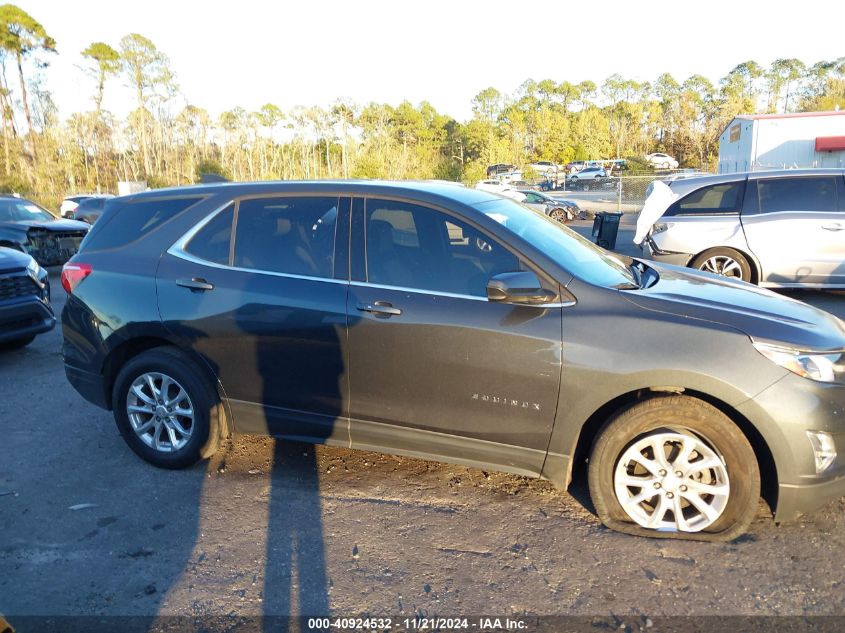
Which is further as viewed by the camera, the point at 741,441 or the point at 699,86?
the point at 699,86

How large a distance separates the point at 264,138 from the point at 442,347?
155 ft

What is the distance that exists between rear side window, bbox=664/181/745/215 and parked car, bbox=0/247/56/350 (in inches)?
314

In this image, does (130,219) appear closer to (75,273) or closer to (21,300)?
(75,273)

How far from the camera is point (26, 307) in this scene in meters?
6.44

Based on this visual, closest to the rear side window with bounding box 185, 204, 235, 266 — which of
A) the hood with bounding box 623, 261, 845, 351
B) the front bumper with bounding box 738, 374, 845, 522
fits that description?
the hood with bounding box 623, 261, 845, 351

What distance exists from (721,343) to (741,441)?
0.48m

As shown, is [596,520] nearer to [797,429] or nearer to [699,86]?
[797,429]

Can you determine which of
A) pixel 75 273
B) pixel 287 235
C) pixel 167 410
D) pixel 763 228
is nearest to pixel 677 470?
pixel 287 235

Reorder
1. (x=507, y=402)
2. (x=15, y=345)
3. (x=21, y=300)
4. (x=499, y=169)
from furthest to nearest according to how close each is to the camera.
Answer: (x=499, y=169) < (x=15, y=345) < (x=21, y=300) < (x=507, y=402)

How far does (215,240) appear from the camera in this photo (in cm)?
399

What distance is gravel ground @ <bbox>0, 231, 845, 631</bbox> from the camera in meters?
2.79

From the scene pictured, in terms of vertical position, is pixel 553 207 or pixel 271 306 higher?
pixel 271 306

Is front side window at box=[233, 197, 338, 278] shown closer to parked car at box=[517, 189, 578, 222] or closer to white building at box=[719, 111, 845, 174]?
parked car at box=[517, 189, 578, 222]

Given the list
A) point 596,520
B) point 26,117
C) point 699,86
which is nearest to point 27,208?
point 596,520
